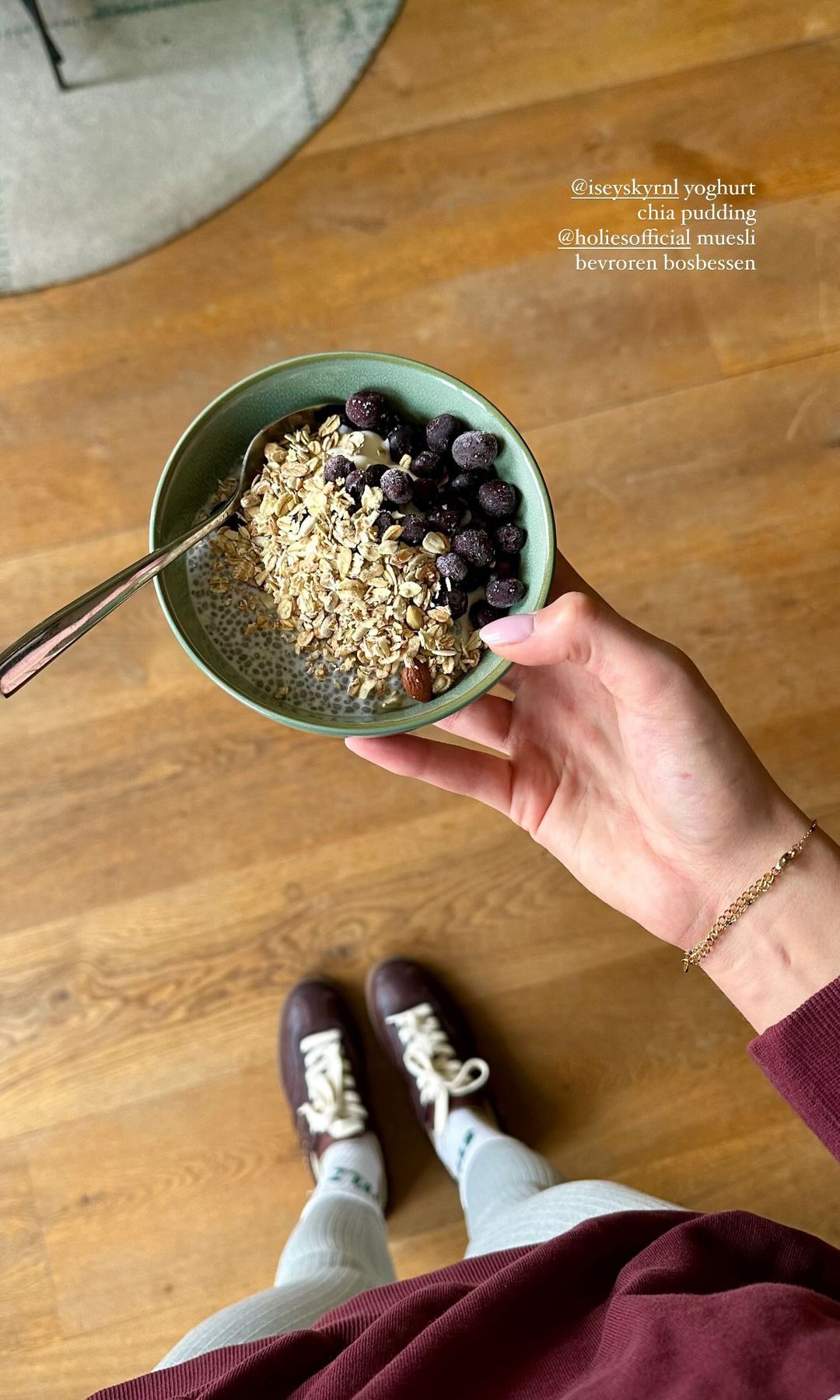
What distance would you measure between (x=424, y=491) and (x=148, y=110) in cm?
104

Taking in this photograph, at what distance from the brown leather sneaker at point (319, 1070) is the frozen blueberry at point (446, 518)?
68 centimetres

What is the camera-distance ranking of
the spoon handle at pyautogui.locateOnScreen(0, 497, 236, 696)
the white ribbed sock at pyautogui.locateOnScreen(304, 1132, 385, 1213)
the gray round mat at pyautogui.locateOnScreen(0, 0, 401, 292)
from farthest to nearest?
the gray round mat at pyautogui.locateOnScreen(0, 0, 401, 292) → the white ribbed sock at pyautogui.locateOnScreen(304, 1132, 385, 1213) → the spoon handle at pyautogui.locateOnScreen(0, 497, 236, 696)

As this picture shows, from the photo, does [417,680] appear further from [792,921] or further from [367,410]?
[792,921]

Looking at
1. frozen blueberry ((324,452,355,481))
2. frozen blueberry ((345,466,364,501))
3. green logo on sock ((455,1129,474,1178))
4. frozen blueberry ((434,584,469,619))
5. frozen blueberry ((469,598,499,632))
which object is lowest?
green logo on sock ((455,1129,474,1178))

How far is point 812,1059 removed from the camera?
2.50 ft

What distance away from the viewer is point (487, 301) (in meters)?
1.39

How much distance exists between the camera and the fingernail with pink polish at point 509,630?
2.31 feet

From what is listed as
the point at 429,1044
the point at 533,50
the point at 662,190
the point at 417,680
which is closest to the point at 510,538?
the point at 417,680

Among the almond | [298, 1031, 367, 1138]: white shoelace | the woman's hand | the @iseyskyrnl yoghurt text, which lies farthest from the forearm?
the @iseyskyrnl yoghurt text

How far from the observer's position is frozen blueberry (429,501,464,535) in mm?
775

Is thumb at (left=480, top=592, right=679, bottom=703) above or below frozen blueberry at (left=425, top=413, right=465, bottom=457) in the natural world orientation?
below

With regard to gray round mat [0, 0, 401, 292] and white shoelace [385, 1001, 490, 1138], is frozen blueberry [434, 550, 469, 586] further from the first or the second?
gray round mat [0, 0, 401, 292]

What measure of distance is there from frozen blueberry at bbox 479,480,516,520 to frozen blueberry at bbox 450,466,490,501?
1 centimetres

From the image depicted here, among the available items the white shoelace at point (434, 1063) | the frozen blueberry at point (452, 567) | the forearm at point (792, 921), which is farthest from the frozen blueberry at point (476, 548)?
the white shoelace at point (434, 1063)
